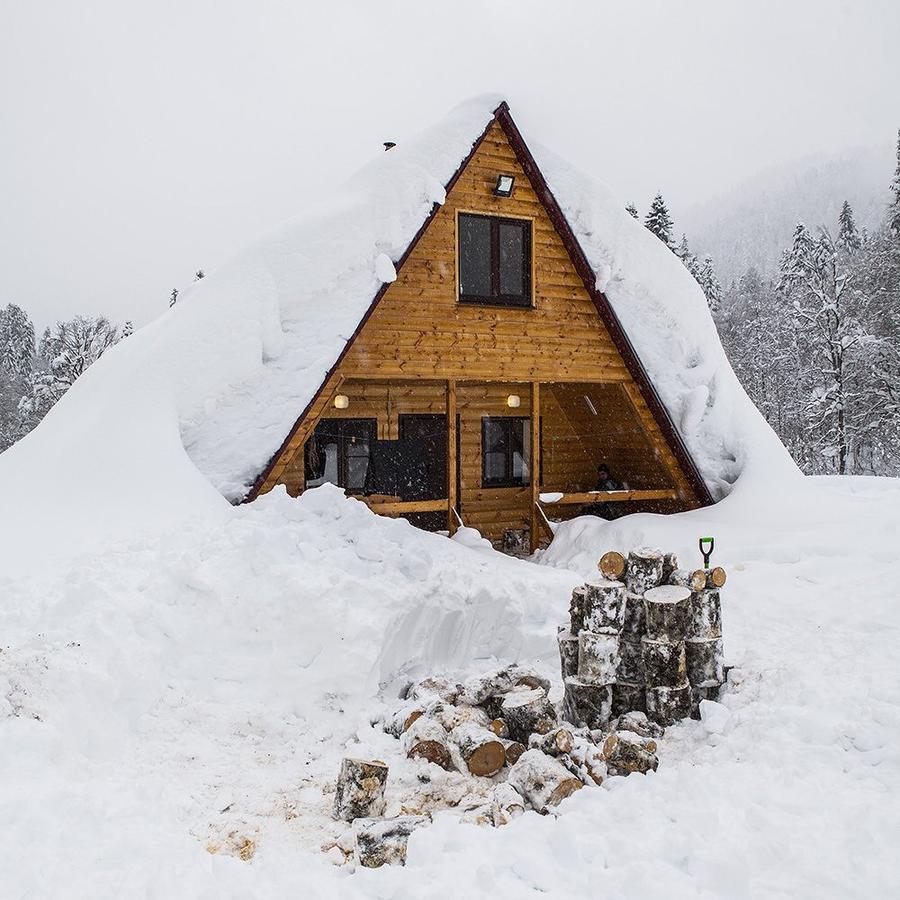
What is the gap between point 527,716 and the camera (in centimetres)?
515

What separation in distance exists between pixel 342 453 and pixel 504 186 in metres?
5.44

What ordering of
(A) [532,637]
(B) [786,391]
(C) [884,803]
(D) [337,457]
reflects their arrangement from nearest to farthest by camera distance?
(C) [884,803]
(A) [532,637]
(D) [337,457]
(B) [786,391]

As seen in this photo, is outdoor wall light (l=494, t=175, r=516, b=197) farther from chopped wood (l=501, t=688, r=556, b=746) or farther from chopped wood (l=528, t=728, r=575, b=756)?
chopped wood (l=528, t=728, r=575, b=756)

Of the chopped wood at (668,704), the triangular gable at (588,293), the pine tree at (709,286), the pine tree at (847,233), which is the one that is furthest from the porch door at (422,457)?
the pine tree at (847,233)

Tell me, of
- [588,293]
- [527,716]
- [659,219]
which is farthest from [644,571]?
[659,219]

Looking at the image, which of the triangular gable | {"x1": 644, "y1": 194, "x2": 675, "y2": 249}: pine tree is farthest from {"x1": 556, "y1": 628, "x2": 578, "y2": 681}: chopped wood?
{"x1": 644, "y1": 194, "x2": 675, "y2": 249}: pine tree

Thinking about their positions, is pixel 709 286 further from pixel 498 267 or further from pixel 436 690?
pixel 436 690

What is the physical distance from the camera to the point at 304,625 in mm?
6234

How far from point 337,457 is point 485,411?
3261mm

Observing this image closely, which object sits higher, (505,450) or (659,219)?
(659,219)

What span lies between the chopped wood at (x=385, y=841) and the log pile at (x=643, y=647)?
2012 millimetres

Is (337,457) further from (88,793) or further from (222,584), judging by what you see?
(88,793)

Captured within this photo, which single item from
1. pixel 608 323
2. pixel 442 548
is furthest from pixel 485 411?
pixel 442 548

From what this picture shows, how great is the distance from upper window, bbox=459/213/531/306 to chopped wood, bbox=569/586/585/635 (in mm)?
6843
